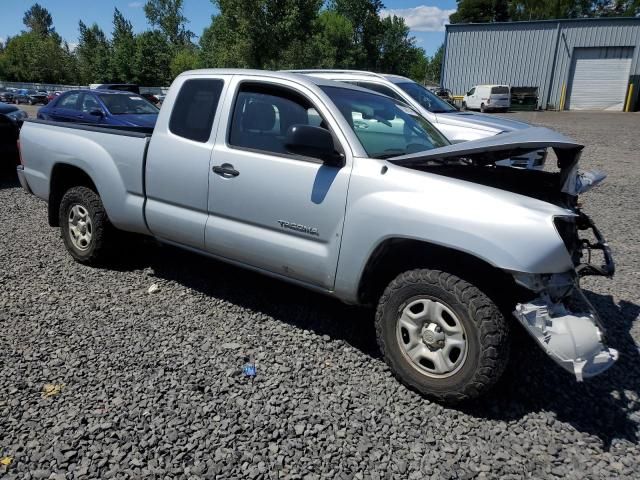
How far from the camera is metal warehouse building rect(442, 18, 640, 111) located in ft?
119

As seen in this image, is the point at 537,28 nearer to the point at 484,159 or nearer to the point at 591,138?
the point at 591,138

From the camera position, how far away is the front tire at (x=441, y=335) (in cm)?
279

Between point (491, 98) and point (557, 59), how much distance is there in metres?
8.00

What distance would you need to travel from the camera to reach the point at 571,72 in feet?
124

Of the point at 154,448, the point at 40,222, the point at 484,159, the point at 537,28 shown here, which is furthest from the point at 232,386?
the point at 537,28

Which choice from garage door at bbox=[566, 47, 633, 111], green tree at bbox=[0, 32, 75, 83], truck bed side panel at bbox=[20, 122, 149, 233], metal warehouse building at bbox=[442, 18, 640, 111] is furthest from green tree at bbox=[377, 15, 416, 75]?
truck bed side panel at bbox=[20, 122, 149, 233]

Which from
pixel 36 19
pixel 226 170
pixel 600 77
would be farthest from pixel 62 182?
pixel 36 19

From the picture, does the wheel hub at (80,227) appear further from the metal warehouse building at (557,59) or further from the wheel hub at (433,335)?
the metal warehouse building at (557,59)

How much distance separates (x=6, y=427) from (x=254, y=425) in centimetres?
134

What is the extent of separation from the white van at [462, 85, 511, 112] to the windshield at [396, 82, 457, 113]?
89.7 ft

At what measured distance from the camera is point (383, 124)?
3.90 metres

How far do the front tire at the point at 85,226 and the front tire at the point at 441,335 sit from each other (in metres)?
2.93

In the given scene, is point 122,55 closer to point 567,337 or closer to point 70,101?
point 70,101

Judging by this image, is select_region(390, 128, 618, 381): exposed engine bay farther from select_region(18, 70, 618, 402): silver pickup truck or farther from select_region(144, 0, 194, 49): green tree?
select_region(144, 0, 194, 49): green tree
